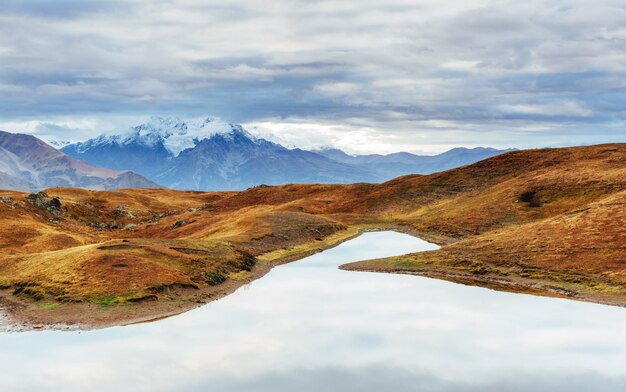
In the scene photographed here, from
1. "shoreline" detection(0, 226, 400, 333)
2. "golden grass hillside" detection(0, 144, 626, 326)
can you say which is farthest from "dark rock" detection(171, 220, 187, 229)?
"shoreline" detection(0, 226, 400, 333)

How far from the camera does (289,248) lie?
120 meters

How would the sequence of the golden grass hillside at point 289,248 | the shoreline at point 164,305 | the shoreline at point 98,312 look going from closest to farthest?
1. the shoreline at point 98,312
2. the shoreline at point 164,305
3. the golden grass hillside at point 289,248

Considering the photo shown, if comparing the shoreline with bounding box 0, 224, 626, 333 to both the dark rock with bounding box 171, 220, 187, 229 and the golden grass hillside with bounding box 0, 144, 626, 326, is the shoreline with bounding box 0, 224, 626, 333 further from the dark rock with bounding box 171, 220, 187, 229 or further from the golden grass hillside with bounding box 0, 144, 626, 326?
the dark rock with bounding box 171, 220, 187, 229

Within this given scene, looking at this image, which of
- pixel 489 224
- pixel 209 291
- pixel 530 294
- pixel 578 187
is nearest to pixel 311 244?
pixel 489 224

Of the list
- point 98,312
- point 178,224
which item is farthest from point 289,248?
point 178,224

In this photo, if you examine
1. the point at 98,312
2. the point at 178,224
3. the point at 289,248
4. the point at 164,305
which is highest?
the point at 178,224

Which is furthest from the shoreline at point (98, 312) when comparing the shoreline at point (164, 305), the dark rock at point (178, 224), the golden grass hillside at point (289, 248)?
the dark rock at point (178, 224)

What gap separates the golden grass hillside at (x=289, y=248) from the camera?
71875 mm

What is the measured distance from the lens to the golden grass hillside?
71875mm

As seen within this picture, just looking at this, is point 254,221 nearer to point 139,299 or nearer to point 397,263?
point 397,263

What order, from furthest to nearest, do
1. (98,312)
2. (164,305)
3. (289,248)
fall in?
(289,248)
(164,305)
(98,312)

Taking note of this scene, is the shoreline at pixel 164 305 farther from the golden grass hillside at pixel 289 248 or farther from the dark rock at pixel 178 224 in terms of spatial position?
the dark rock at pixel 178 224

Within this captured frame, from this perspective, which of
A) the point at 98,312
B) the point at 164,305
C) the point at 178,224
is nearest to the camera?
the point at 98,312

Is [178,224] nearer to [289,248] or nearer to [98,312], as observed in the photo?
[289,248]
